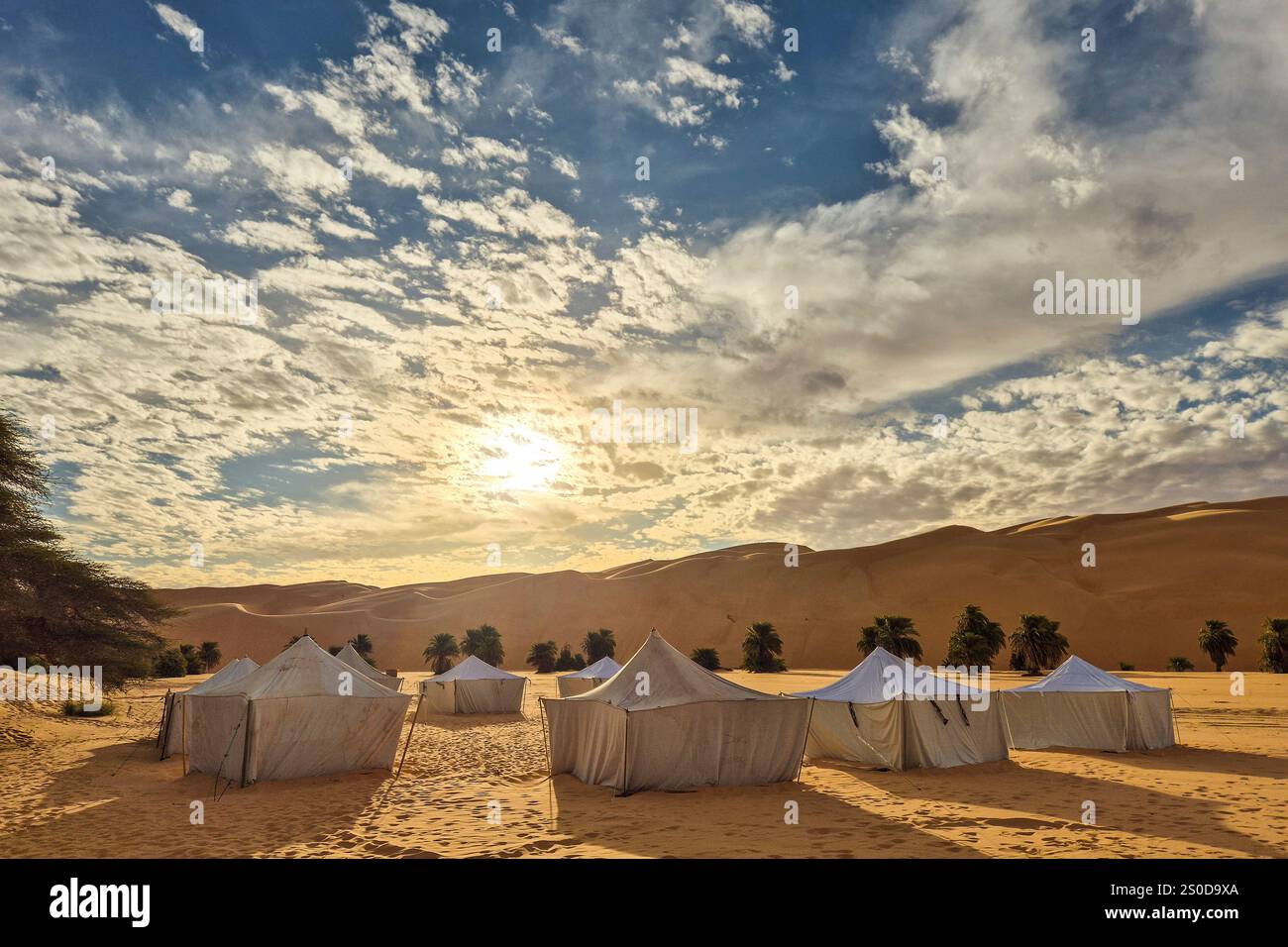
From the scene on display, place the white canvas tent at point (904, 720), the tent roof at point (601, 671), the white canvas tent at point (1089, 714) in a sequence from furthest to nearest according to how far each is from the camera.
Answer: the tent roof at point (601, 671) < the white canvas tent at point (1089, 714) < the white canvas tent at point (904, 720)

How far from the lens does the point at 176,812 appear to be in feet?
42.1

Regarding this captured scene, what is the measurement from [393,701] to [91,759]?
9082 mm

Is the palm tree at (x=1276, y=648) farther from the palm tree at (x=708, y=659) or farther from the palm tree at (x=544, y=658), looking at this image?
the palm tree at (x=544, y=658)

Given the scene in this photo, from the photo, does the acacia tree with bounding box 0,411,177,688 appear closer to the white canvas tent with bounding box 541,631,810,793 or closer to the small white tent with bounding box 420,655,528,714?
the small white tent with bounding box 420,655,528,714

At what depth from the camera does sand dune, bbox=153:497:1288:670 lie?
69.8 metres

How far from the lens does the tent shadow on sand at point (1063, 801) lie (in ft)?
33.3

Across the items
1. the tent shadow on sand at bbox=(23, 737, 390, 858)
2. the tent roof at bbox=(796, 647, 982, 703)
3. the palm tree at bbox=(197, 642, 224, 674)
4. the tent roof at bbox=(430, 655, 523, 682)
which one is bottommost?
the palm tree at bbox=(197, 642, 224, 674)

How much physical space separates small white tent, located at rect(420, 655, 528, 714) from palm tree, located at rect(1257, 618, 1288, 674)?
145 feet

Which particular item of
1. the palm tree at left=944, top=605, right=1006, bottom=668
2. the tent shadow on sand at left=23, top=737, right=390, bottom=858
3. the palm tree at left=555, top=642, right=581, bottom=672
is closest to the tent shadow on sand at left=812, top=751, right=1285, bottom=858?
the tent shadow on sand at left=23, top=737, right=390, bottom=858

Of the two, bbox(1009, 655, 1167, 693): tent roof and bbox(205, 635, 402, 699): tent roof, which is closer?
bbox(205, 635, 402, 699): tent roof

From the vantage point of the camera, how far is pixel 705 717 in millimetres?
14281

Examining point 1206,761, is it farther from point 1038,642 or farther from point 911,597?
point 911,597

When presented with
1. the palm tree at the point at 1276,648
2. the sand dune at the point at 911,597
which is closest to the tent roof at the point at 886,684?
the palm tree at the point at 1276,648

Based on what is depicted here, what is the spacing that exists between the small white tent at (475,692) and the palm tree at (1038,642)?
33.8 meters
